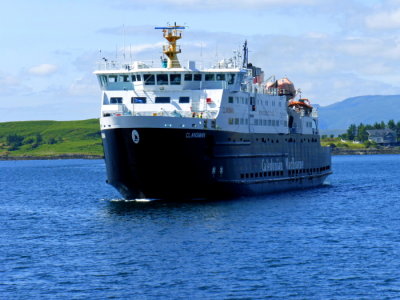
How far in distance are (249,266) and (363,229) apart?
44.5ft

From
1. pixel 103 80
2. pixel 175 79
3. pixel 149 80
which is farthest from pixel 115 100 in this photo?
pixel 175 79

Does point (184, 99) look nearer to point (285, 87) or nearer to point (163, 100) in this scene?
point (163, 100)

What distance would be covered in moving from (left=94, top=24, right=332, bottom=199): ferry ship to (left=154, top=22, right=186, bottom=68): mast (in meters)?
0.08

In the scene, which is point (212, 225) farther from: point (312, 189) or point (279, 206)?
point (312, 189)

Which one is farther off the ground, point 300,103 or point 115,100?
point 300,103

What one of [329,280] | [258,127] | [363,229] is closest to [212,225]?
[363,229]

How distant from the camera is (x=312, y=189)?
73.3 m

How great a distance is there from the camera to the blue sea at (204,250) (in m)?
30.0

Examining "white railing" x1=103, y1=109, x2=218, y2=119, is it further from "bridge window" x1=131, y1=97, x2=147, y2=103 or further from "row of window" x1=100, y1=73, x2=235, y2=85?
"row of window" x1=100, y1=73, x2=235, y2=85

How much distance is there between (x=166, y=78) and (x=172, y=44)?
420 centimetres

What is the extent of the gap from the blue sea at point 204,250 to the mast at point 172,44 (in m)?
12.0

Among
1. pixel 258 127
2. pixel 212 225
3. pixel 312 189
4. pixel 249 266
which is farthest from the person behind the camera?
pixel 312 189

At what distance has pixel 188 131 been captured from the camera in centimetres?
5191

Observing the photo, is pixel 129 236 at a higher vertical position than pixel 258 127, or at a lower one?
lower
